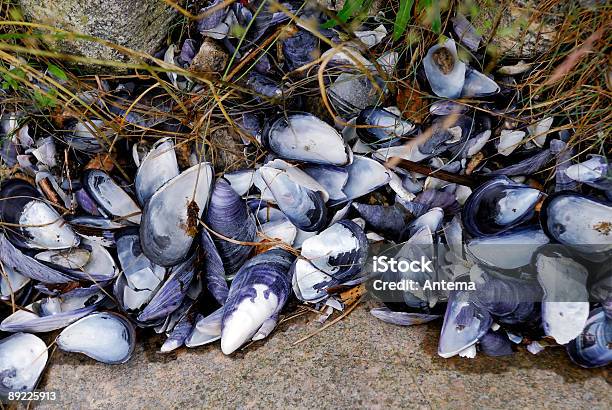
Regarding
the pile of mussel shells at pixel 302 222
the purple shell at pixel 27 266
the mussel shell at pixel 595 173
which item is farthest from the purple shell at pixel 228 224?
the mussel shell at pixel 595 173

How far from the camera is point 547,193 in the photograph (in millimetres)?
1592

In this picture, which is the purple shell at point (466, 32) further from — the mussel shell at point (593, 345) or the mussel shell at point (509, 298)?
the mussel shell at point (593, 345)

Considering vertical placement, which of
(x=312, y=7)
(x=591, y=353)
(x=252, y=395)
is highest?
(x=312, y=7)

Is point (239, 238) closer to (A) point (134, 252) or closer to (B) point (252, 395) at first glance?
(A) point (134, 252)

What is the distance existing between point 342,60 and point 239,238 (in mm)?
589

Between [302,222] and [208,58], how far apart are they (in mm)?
559

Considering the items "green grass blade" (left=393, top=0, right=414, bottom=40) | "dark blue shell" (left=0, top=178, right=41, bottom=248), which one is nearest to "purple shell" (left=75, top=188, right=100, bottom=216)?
"dark blue shell" (left=0, top=178, right=41, bottom=248)

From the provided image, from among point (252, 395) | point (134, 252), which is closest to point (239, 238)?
point (134, 252)

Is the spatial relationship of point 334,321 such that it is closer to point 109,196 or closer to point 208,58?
point 109,196

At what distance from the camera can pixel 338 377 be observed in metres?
1.34

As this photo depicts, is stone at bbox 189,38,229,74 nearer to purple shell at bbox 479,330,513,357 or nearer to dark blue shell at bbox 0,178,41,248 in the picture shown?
dark blue shell at bbox 0,178,41,248

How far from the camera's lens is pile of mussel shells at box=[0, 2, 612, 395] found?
1421 mm

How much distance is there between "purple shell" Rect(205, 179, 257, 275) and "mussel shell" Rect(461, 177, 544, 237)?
61 cm

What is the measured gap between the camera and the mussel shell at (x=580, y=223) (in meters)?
1.40
